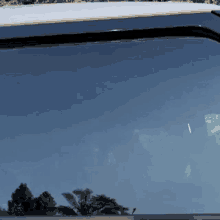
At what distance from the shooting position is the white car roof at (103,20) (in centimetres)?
87

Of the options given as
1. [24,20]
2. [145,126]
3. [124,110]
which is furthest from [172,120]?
[24,20]

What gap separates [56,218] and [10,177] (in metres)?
0.44

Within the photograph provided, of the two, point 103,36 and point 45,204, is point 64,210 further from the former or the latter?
point 103,36

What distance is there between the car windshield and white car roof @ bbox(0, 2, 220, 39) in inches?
5.6

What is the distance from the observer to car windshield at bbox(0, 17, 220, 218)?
1.06 meters

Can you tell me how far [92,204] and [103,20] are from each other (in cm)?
96

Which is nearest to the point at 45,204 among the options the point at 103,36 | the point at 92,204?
the point at 92,204

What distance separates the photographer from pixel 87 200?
1.02m

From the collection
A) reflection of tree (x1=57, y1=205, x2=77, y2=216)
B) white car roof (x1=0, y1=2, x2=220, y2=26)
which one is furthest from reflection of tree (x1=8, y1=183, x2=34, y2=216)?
white car roof (x1=0, y1=2, x2=220, y2=26)

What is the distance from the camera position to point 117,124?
1.11 metres

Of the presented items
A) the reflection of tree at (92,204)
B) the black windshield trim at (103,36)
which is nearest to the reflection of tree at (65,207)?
the reflection of tree at (92,204)

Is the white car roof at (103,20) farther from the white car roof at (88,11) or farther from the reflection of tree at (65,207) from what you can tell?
the reflection of tree at (65,207)

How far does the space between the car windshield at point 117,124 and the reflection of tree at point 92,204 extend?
0.03 meters

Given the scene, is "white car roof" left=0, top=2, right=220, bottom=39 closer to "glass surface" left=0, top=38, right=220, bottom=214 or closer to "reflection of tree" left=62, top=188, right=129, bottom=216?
"glass surface" left=0, top=38, right=220, bottom=214
